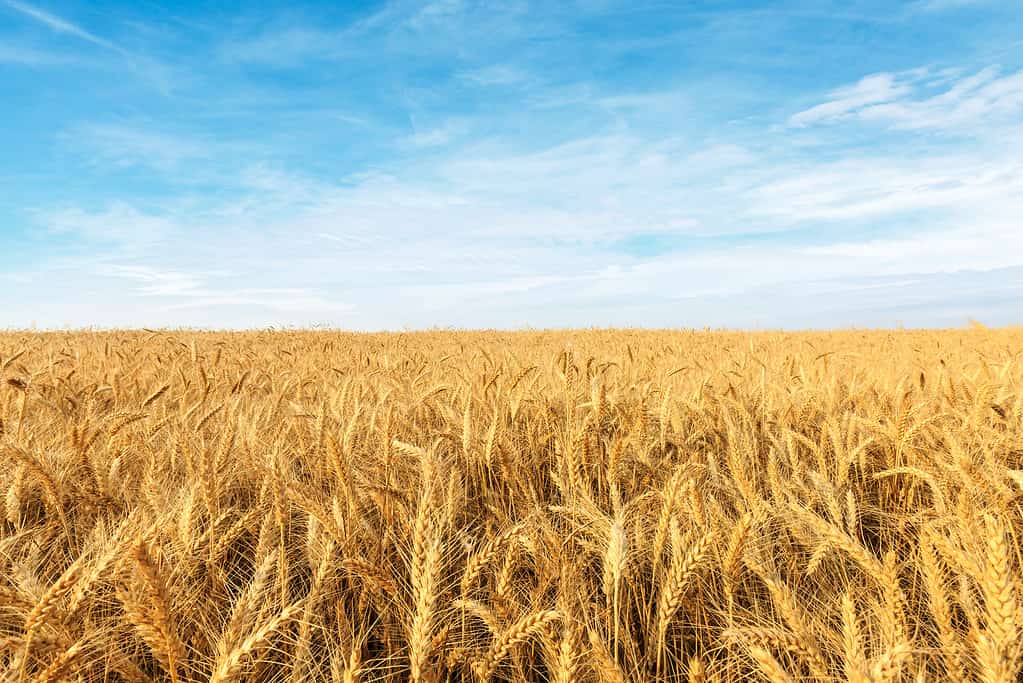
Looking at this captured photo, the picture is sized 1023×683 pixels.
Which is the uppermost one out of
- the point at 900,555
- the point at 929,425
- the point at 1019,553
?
the point at 929,425

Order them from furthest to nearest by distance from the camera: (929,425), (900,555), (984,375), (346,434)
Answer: (984,375) → (929,425) → (346,434) → (900,555)

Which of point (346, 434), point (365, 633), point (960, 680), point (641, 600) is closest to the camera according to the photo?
point (960, 680)

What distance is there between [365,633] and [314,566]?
0.20 meters

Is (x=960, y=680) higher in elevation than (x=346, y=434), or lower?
lower

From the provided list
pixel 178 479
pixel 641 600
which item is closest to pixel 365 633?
pixel 641 600

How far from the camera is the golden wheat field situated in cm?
109

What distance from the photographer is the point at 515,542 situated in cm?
127

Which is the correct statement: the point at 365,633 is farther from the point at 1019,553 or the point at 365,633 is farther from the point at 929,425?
the point at 929,425

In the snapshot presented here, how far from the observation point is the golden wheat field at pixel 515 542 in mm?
1086

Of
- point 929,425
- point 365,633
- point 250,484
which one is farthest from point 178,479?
point 929,425

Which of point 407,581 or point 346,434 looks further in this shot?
point 346,434

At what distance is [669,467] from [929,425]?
3.33ft

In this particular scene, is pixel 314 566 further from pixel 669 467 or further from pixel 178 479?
pixel 669 467

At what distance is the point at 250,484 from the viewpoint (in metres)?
2.04
